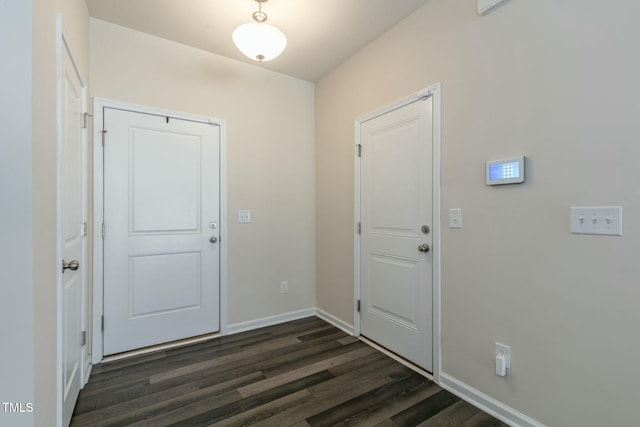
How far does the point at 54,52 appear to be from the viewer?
1303mm

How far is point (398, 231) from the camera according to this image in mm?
2385

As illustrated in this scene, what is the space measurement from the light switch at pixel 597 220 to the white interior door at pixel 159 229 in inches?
104

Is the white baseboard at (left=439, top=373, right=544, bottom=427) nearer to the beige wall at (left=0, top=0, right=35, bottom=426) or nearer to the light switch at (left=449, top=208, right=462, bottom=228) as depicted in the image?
the light switch at (left=449, top=208, right=462, bottom=228)

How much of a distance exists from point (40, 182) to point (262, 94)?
7.61 feet

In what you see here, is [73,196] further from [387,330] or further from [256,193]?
[387,330]

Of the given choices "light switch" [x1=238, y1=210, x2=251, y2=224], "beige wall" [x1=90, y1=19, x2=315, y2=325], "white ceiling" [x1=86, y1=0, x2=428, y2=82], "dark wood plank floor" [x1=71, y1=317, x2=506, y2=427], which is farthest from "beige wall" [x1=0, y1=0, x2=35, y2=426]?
"light switch" [x1=238, y1=210, x2=251, y2=224]

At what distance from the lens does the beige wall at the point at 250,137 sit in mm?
2436

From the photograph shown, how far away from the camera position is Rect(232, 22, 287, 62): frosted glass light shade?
188cm

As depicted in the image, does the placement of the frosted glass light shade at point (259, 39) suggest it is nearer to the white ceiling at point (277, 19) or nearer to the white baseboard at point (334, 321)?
the white ceiling at point (277, 19)

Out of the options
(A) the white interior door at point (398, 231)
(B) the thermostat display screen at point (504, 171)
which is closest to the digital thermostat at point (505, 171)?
(B) the thermostat display screen at point (504, 171)

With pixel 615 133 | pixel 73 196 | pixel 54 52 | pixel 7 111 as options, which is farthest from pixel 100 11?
pixel 615 133

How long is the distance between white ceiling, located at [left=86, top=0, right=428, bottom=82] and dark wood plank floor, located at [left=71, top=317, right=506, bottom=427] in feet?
8.96

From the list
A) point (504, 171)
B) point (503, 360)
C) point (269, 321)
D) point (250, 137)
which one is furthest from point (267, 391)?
point (250, 137)

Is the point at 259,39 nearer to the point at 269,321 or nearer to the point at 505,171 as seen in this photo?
the point at 505,171
